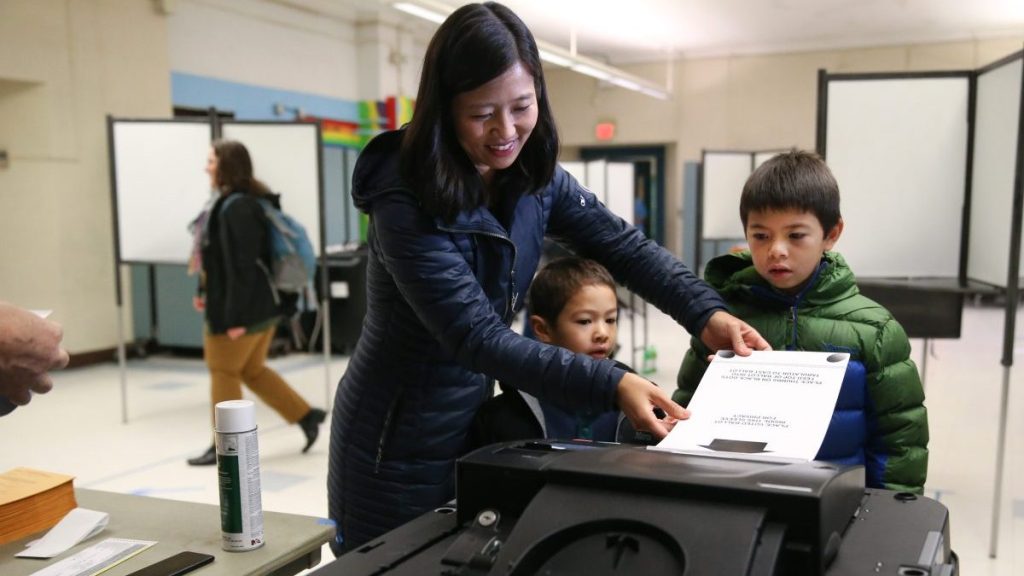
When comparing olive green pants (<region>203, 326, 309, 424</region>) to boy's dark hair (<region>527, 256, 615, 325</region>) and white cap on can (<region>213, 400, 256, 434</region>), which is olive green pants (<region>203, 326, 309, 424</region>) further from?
white cap on can (<region>213, 400, 256, 434</region>)

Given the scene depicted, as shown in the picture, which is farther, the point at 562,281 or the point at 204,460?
the point at 204,460

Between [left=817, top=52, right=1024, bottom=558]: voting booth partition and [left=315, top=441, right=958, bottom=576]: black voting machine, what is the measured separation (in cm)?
238

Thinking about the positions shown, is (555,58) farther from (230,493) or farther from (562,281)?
(230,493)

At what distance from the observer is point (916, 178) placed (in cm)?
316

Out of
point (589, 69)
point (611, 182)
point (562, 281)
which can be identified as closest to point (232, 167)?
point (562, 281)

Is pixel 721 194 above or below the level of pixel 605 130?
below

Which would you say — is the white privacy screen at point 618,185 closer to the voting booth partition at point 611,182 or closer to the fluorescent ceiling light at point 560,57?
the voting booth partition at point 611,182

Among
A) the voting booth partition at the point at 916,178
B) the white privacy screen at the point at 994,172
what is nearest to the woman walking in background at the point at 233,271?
the voting booth partition at the point at 916,178

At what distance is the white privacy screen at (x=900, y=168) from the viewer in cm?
311

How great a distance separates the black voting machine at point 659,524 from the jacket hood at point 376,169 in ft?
1.65

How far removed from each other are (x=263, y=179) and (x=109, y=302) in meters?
2.52

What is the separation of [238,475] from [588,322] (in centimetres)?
83

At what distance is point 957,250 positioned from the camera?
3.16 m

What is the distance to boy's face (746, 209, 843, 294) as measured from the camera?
4.76 feet
